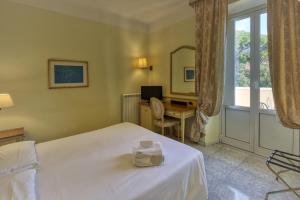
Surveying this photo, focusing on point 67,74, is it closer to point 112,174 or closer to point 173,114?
point 173,114

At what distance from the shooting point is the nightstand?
234 cm

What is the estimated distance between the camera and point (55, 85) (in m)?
2.93

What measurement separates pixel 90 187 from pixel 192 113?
2389mm

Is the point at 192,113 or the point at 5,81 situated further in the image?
the point at 192,113

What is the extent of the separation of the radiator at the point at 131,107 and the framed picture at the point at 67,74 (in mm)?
920

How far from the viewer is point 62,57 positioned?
298 centimetres

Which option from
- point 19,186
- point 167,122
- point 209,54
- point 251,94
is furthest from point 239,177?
point 19,186

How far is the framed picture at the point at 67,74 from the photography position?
2.89 m

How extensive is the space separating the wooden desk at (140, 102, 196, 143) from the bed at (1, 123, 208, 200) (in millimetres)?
1202

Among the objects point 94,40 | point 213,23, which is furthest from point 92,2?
point 213,23

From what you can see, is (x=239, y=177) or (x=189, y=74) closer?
(x=239, y=177)

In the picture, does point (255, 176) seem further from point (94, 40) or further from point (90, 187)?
point (94, 40)

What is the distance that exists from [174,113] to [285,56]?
5.82 feet

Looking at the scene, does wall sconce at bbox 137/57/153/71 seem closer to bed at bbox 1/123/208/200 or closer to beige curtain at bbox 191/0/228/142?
beige curtain at bbox 191/0/228/142
